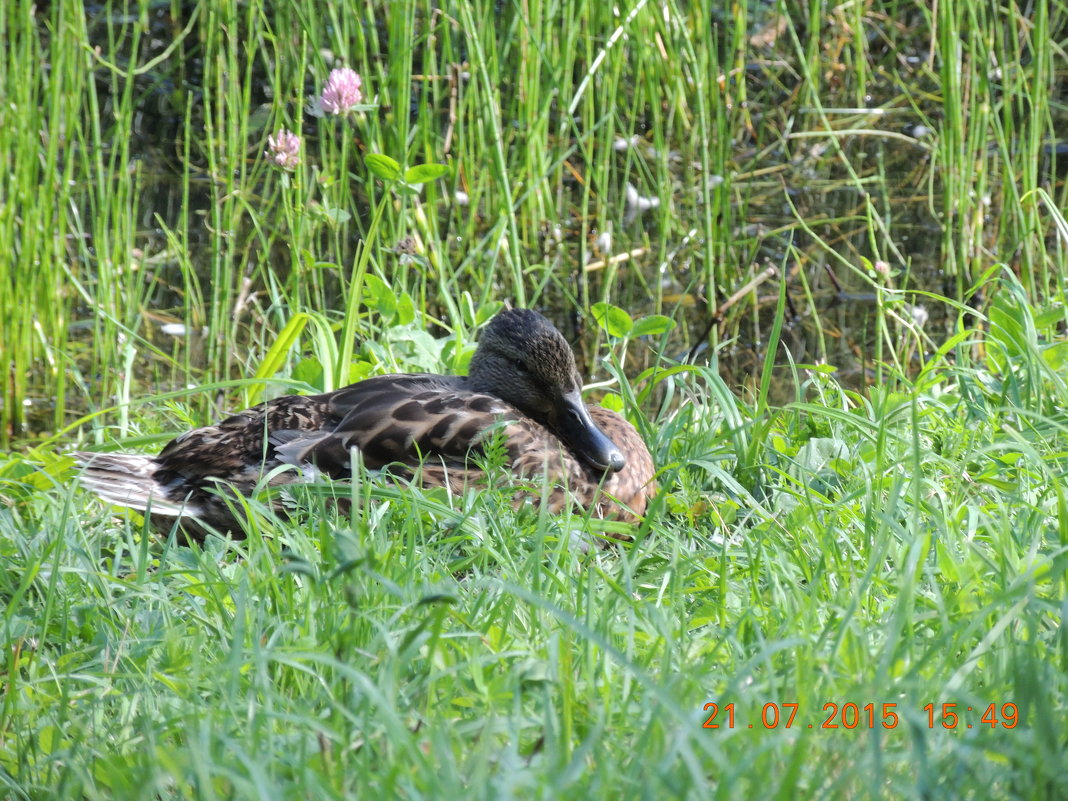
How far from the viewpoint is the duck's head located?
3.69 m

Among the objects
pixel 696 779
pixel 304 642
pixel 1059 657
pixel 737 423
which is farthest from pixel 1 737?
pixel 737 423

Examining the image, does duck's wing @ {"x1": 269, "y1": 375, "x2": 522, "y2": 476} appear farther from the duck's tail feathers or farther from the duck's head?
the duck's tail feathers

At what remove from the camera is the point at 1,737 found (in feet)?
7.38

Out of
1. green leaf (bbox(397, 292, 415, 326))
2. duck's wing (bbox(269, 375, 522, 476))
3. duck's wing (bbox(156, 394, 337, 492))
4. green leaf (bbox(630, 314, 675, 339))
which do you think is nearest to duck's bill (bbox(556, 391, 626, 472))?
duck's wing (bbox(269, 375, 522, 476))

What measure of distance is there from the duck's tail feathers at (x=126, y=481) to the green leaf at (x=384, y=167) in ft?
3.79

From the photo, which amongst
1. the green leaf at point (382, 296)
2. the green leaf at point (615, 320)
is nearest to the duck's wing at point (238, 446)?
the green leaf at point (382, 296)

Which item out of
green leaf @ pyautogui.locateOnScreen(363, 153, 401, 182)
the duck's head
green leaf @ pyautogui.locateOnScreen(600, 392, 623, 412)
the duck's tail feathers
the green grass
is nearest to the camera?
→ the green grass

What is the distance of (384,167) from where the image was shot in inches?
162

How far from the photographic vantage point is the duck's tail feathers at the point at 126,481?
3.38 meters

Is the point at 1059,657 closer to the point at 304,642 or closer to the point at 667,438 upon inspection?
the point at 304,642

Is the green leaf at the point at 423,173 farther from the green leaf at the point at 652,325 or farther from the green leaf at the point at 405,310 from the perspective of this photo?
the green leaf at the point at 652,325

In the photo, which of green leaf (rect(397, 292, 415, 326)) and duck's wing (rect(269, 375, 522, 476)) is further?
green leaf (rect(397, 292, 415, 326))

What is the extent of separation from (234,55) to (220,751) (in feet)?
11.5
